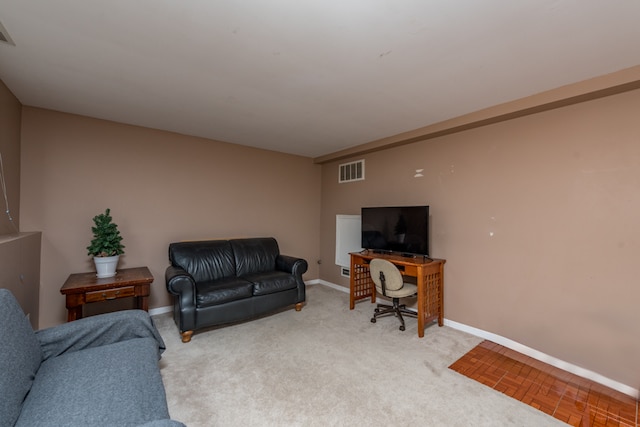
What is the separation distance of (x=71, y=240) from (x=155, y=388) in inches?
103

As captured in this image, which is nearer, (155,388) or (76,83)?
(155,388)

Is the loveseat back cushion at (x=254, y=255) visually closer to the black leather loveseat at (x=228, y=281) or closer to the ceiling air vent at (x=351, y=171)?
the black leather loveseat at (x=228, y=281)

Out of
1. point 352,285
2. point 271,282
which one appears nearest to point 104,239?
point 271,282

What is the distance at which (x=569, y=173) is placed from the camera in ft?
7.87

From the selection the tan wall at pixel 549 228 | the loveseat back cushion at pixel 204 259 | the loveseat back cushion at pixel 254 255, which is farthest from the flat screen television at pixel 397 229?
the loveseat back cushion at pixel 204 259

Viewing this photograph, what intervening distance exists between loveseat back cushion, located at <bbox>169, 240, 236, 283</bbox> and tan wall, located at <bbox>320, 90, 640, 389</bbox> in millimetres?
2676

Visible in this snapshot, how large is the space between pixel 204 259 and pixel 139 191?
1153mm

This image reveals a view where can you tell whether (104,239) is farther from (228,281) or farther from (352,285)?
(352,285)

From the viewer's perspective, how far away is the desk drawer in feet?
8.36

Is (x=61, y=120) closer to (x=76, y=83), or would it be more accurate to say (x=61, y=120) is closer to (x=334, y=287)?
(x=76, y=83)

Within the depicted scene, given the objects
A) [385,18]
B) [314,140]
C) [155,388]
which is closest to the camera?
[155,388]

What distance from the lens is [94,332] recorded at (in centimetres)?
181

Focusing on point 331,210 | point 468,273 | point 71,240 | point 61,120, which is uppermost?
point 61,120

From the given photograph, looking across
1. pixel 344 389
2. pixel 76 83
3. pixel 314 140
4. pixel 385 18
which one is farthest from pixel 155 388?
pixel 314 140
